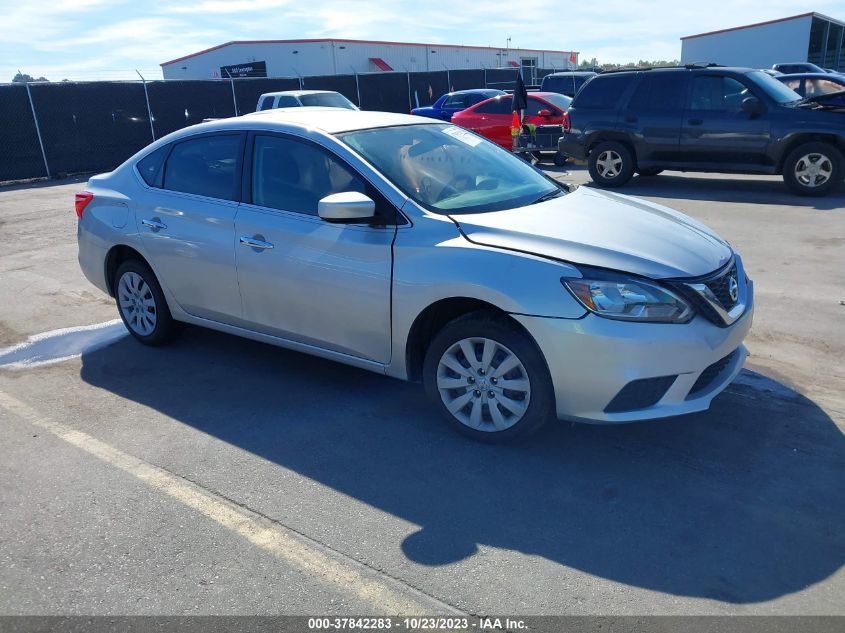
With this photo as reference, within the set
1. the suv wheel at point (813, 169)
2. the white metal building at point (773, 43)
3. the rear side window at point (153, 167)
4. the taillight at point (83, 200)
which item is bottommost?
the suv wheel at point (813, 169)

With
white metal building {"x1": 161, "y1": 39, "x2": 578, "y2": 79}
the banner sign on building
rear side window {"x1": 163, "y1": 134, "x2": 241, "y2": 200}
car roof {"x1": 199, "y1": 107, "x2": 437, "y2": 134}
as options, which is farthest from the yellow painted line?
the banner sign on building

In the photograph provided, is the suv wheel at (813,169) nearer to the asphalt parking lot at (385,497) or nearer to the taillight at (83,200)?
the asphalt parking lot at (385,497)

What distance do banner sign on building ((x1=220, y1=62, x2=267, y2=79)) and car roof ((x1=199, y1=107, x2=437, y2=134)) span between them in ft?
153

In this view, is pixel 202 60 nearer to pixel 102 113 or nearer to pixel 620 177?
pixel 102 113

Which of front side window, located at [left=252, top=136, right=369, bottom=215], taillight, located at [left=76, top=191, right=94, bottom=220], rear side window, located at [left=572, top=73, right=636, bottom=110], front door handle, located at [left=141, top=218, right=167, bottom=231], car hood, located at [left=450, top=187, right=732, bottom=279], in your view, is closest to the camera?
car hood, located at [left=450, top=187, right=732, bottom=279]

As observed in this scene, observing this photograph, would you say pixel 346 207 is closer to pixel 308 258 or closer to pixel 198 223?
pixel 308 258

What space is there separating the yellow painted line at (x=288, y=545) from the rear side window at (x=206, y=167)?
184 cm

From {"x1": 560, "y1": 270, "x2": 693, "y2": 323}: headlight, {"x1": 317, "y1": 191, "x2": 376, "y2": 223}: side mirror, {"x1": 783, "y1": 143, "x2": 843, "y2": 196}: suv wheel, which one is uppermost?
{"x1": 317, "y1": 191, "x2": 376, "y2": 223}: side mirror

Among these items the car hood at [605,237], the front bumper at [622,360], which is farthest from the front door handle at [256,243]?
the front bumper at [622,360]

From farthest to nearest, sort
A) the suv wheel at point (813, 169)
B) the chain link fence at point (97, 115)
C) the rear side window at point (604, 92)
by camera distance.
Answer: the chain link fence at point (97, 115) < the rear side window at point (604, 92) < the suv wheel at point (813, 169)

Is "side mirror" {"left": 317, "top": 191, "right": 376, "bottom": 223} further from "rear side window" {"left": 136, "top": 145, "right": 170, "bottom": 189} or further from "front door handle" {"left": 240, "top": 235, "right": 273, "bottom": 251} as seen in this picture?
"rear side window" {"left": 136, "top": 145, "right": 170, "bottom": 189}

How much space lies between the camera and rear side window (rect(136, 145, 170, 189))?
5441 mm

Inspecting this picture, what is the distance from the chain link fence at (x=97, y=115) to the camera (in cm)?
1795

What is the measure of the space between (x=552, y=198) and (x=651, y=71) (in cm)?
859
